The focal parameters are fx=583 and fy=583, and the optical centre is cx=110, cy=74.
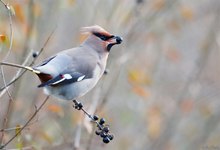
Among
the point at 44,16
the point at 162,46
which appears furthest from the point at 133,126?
the point at 44,16

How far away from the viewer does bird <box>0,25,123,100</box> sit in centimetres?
341

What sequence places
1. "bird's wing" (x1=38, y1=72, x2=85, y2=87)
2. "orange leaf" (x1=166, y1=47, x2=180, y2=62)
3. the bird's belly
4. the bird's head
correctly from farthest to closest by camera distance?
1. "orange leaf" (x1=166, y1=47, x2=180, y2=62)
2. the bird's head
3. the bird's belly
4. "bird's wing" (x1=38, y1=72, x2=85, y2=87)

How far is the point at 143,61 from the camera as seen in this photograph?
7.96 meters

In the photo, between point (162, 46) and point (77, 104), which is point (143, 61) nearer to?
point (162, 46)

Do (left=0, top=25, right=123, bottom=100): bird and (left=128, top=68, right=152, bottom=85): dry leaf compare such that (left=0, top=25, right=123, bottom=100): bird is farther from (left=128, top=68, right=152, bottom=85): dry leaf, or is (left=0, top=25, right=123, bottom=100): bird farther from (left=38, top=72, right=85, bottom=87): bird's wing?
(left=128, top=68, right=152, bottom=85): dry leaf

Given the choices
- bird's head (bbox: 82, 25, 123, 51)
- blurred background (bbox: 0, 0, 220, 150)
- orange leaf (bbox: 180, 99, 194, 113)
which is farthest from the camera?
orange leaf (bbox: 180, 99, 194, 113)

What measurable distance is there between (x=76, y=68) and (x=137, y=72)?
3.10m

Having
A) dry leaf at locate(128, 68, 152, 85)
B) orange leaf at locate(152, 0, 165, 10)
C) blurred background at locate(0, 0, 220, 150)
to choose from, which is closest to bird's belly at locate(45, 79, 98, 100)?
blurred background at locate(0, 0, 220, 150)

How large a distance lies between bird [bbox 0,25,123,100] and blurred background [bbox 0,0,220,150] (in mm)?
897

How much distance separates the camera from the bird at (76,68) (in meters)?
3.41

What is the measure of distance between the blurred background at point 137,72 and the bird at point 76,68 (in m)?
0.90

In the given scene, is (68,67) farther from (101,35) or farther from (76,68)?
(101,35)

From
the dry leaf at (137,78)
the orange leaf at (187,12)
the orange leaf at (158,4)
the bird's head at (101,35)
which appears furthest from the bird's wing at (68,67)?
the orange leaf at (187,12)

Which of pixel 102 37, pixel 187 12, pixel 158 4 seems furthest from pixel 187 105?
pixel 102 37
